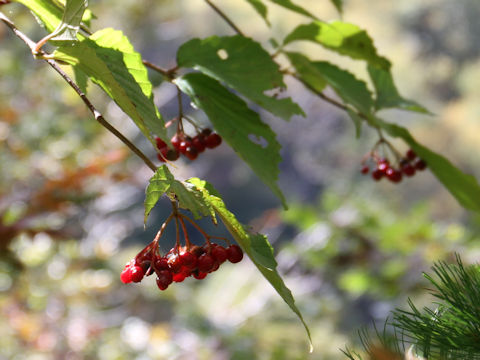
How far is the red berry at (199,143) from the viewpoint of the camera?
0.70 meters

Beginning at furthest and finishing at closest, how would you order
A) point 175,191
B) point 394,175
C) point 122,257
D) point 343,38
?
1. point 122,257
2. point 394,175
3. point 343,38
4. point 175,191

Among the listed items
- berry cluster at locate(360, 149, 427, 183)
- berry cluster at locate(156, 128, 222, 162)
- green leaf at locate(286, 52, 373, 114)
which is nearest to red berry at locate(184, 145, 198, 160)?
berry cluster at locate(156, 128, 222, 162)

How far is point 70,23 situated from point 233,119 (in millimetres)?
236

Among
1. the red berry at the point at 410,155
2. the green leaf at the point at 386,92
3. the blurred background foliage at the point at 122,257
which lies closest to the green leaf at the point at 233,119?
the green leaf at the point at 386,92

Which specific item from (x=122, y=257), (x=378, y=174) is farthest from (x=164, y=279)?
(x=122, y=257)

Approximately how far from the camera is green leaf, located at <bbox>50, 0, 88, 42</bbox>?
41 cm

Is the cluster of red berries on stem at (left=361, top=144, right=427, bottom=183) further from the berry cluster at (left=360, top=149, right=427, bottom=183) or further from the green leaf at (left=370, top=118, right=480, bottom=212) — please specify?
the green leaf at (left=370, top=118, right=480, bottom=212)

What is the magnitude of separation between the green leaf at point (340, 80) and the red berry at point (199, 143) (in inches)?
6.1

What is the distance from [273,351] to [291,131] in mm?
4291

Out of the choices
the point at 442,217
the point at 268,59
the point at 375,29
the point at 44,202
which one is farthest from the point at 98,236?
the point at 375,29

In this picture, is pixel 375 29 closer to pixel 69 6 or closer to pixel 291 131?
pixel 291 131

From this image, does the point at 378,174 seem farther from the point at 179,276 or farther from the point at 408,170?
the point at 179,276

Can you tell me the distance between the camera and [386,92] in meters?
0.79

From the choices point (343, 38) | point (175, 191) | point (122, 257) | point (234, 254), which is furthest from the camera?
point (122, 257)
